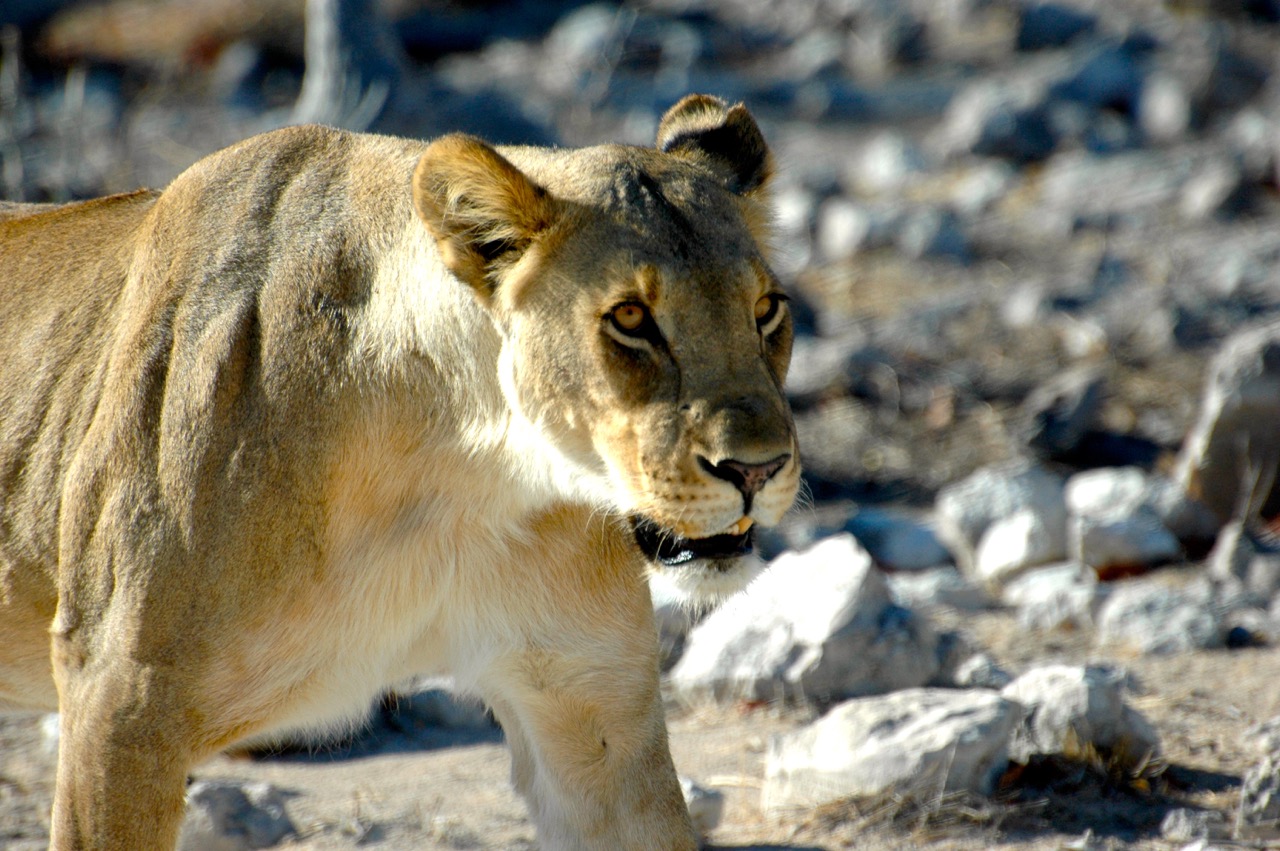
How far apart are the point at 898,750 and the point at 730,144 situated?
61.9 inches

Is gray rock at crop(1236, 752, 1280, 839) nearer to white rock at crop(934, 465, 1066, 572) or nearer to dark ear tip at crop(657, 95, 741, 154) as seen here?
dark ear tip at crop(657, 95, 741, 154)

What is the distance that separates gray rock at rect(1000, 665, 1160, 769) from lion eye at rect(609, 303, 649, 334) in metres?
1.76

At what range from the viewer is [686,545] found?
9.50 ft

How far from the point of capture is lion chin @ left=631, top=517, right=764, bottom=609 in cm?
288

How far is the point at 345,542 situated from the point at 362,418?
0.24 m

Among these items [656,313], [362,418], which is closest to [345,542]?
[362,418]

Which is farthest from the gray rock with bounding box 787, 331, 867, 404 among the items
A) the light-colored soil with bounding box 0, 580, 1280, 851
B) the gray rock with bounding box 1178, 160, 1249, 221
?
the gray rock with bounding box 1178, 160, 1249, 221

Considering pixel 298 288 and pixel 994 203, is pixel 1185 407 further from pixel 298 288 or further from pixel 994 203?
pixel 298 288

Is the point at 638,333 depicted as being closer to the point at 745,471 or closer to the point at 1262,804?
the point at 745,471

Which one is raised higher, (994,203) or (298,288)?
(994,203)

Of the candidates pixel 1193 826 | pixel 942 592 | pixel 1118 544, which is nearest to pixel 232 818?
pixel 1193 826

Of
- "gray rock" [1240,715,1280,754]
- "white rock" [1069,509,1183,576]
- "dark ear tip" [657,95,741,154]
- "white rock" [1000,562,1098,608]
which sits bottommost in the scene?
"gray rock" [1240,715,1280,754]

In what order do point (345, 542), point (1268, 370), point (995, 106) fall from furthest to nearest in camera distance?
1. point (995, 106)
2. point (1268, 370)
3. point (345, 542)

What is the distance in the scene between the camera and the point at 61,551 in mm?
2943
